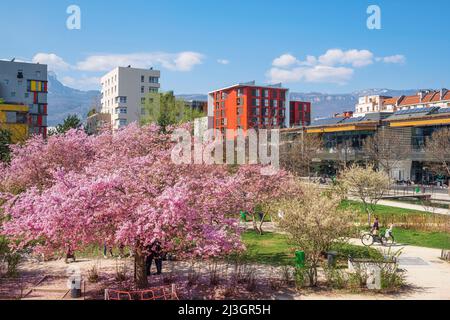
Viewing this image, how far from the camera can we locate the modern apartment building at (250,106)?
94375 mm

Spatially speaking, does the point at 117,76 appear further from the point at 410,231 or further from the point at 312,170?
the point at 410,231

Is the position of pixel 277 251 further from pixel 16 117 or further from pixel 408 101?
pixel 408 101

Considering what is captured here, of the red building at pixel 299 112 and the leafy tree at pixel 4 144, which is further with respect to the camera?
the red building at pixel 299 112

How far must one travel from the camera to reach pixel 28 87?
76188 mm

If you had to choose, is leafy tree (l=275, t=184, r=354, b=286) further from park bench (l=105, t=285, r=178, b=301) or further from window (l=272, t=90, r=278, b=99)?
window (l=272, t=90, r=278, b=99)

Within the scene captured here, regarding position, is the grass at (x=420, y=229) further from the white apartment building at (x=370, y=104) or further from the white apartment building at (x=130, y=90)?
the white apartment building at (x=370, y=104)

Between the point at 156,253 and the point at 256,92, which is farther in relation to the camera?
the point at 256,92

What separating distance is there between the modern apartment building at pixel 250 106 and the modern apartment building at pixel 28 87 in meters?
38.7

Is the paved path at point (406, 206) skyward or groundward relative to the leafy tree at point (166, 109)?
groundward

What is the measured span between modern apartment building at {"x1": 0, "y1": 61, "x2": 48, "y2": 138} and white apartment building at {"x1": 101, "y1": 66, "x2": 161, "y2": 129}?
16976 millimetres

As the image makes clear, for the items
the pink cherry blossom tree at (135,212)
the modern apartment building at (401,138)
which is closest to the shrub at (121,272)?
the pink cherry blossom tree at (135,212)

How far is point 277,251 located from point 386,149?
136 ft

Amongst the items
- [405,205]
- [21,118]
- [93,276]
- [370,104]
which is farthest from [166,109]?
[370,104]
